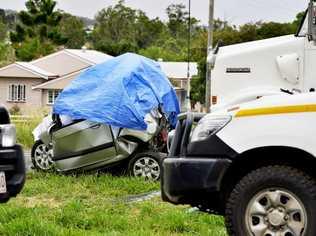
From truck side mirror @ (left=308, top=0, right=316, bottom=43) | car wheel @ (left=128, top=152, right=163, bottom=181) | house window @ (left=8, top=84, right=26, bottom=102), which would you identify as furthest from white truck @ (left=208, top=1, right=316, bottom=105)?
house window @ (left=8, top=84, right=26, bottom=102)

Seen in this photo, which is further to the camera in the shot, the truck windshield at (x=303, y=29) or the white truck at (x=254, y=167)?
the truck windshield at (x=303, y=29)

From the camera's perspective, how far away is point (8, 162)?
5.89m

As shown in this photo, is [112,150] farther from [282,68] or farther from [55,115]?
[282,68]

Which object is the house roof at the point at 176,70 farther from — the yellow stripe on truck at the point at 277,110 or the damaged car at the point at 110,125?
the yellow stripe on truck at the point at 277,110

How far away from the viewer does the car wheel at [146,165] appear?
11281 millimetres

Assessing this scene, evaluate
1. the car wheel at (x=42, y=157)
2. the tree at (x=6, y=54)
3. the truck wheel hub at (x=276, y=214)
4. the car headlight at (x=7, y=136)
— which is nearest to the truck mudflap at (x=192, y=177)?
the truck wheel hub at (x=276, y=214)

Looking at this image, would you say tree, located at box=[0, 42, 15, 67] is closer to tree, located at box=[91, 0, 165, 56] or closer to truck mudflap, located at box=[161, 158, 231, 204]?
tree, located at box=[91, 0, 165, 56]

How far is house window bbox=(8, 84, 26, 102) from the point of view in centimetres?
5288

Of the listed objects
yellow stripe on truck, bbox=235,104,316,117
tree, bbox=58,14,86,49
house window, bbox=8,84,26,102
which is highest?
tree, bbox=58,14,86,49

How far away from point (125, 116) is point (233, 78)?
2.17 metres

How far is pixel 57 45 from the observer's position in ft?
224

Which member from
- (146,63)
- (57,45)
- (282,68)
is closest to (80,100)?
(146,63)

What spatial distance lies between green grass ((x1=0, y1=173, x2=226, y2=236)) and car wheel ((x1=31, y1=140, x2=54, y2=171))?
2.01 m

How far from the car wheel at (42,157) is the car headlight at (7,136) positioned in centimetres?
626
